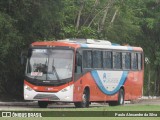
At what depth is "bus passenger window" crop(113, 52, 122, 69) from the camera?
33750mm

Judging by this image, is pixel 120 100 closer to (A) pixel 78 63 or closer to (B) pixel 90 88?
(B) pixel 90 88

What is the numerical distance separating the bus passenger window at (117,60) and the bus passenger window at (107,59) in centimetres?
50

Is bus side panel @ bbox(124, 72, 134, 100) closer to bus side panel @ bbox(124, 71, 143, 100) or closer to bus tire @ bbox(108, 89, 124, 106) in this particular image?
bus side panel @ bbox(124, 71, 143, 100)

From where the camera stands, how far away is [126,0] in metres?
40.1

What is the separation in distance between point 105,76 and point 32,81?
5.03m

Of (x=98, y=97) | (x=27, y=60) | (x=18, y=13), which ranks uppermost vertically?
(x=18, y=13)

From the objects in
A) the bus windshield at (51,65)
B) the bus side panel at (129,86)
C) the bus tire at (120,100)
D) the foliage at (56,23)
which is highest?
the foliage at (56,23)

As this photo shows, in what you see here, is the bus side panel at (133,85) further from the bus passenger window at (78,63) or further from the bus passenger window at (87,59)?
the bus passenger window at (78,63)

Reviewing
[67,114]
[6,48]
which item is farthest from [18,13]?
[67,114]

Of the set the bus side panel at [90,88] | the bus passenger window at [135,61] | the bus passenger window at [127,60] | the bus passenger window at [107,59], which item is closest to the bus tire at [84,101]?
the bus side panel at [90,88]

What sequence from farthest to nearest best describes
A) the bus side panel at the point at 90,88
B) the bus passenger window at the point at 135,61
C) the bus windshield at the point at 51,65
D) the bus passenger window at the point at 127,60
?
the bus passenger window at the point at 135,61 < the bus passenger window at the point at 127,60 < the bus side panel at the point at 90,88 < the bus windshield at the point at 51,65

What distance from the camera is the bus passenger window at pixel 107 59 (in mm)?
32656

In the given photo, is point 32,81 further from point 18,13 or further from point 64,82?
point 18,13

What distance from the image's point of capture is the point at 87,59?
30719mm
